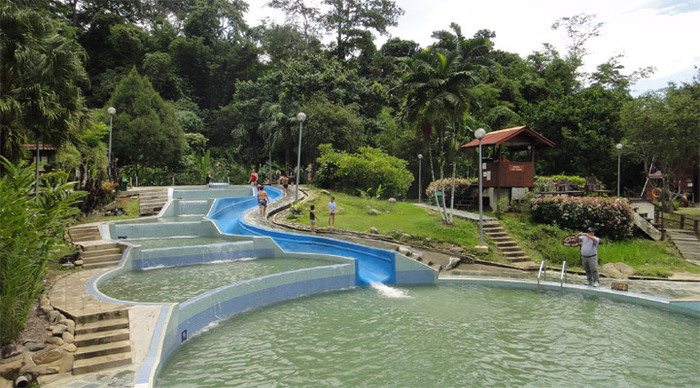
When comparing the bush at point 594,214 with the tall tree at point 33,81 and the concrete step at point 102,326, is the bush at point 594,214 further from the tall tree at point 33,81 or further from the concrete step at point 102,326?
the tall tree at point 33,81

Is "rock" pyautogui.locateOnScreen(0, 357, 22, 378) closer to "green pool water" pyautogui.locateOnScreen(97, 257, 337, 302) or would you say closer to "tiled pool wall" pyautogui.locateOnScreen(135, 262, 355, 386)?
"tiled pool wall" pyautogui.locateOnScreen(135, 262, 355, 386)

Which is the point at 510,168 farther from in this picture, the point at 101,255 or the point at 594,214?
the point at 101,255

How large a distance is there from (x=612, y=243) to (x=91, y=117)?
2115 cm

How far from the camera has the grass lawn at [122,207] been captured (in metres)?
20.8

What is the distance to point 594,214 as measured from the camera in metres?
18.5

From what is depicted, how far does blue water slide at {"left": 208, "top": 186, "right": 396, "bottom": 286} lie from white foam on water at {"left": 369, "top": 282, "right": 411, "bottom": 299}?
10.8 inches

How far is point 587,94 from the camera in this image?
34.1m

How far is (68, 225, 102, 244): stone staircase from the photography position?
1614cm

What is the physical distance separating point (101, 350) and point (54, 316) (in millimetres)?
1610

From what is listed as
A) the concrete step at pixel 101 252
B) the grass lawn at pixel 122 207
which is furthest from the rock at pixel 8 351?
the grass lawn at pixel 122 207

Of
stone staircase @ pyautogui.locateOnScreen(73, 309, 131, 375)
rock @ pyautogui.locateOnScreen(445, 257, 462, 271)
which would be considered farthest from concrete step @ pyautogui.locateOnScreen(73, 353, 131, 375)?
rock @ pyautogui.locateOnScreen(445, 257, 462, 271)

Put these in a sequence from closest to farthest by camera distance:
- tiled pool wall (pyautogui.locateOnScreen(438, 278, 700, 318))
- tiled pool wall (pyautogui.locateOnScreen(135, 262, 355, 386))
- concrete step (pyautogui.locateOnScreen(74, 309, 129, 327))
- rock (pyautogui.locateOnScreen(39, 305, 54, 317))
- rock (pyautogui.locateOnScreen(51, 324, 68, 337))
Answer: rock (pyautogui.locateOnScreen(51, 324, 68, 337))
tiled pool wall (pyautogui.locateOnScreen(135, 262, 355, 386))
concrete step (pyautogui.locateOnScreen(74, 309, 129, 327))
rock (pyautogui.locateOnScreen(39, 305, 54, 317))
tiled pool wall (pyautogui.locateOnScreen(438, 278, 700, 318))

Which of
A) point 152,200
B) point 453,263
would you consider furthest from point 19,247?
point 152,200

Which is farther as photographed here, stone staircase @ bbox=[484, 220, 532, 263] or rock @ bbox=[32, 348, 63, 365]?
stone staircase @ bbox=[484, 220, 532, 263]
